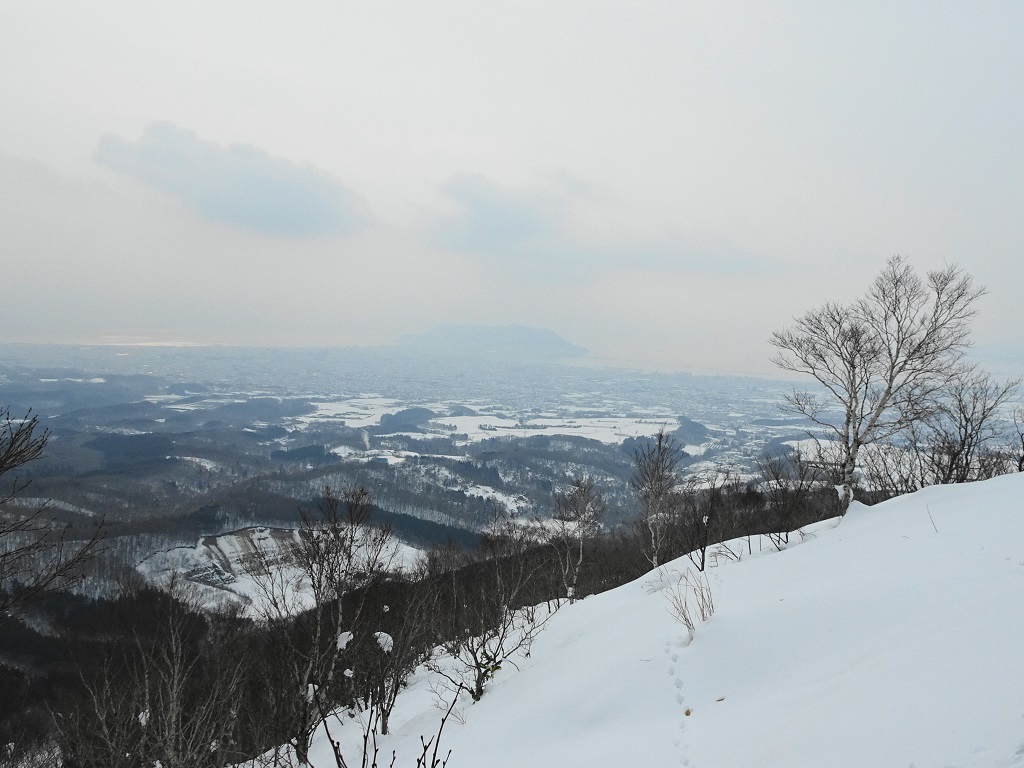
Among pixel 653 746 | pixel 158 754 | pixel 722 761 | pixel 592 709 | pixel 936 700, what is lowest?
pixel 158 754

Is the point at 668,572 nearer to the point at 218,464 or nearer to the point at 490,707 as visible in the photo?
the point at 490,707

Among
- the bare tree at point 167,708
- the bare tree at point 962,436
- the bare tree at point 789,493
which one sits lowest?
the bare tree at point 167,708

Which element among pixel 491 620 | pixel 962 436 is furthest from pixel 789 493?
pixel 491 620

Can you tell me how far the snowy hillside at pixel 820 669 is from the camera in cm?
363

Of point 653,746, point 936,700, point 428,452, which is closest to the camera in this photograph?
point 936,700

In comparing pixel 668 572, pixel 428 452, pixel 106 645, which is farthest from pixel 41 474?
pixel 668 572

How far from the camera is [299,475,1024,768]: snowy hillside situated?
363 centimetres

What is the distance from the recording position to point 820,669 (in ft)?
16.7

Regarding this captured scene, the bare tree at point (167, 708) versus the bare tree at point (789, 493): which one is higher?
the bare tree at point (789, 493)

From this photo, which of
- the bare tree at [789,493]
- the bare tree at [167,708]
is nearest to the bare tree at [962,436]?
the bare tree at [789,493]

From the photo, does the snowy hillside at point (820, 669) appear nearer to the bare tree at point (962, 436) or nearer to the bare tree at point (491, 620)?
the bare tree at point (491, 620)

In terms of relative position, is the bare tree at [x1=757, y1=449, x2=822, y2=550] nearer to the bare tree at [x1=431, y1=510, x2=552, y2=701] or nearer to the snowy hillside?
the snowy hillside

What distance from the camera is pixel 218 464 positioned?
472ft

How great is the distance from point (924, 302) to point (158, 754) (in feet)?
73.4
